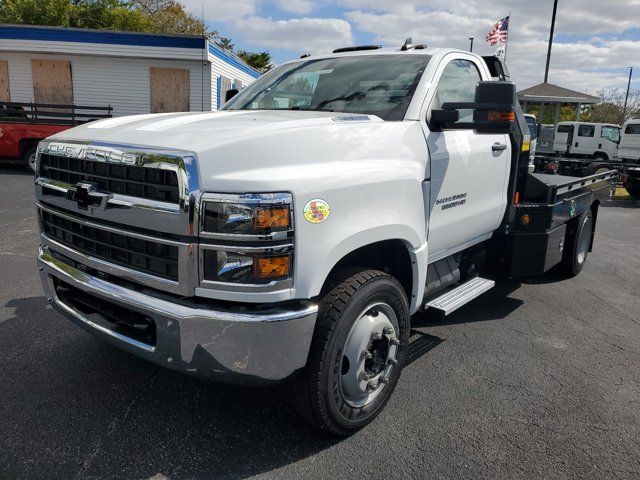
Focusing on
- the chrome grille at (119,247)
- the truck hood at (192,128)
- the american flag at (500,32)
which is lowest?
the chrome grille at (119,247)

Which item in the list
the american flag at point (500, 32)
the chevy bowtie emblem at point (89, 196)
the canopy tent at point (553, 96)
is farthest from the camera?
the canopy tent at point (553, 96)

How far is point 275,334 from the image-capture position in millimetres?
2271

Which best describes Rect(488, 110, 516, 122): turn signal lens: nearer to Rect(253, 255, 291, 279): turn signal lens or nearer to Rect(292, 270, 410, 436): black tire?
Rect(292, 270, 410, 436): black tire

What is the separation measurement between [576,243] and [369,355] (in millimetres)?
3901

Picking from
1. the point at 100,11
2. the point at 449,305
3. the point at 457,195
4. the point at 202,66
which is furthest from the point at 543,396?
the point at 100,11

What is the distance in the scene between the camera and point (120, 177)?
2420 mm

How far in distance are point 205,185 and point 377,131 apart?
1.10 metres

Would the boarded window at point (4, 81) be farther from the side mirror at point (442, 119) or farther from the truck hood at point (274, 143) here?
the side mirror at point (442, 119)

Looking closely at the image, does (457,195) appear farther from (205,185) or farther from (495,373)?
(205,185)

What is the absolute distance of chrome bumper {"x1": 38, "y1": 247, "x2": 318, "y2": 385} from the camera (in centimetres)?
224

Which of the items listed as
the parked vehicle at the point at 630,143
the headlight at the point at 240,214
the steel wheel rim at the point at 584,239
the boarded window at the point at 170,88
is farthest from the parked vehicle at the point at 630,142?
the headlight at the point at 240,214

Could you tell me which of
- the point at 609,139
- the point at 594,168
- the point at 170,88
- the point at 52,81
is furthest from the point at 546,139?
the point at 52,81

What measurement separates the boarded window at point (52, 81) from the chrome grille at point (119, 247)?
19.2m

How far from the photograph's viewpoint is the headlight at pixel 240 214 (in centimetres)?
216
